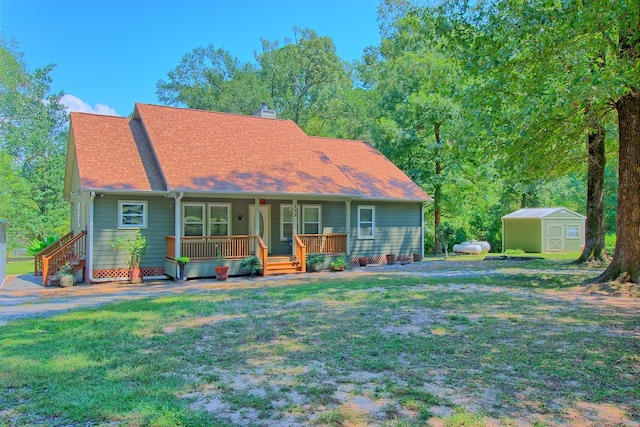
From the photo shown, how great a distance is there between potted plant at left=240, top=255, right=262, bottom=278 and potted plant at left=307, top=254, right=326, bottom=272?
1.89 meters

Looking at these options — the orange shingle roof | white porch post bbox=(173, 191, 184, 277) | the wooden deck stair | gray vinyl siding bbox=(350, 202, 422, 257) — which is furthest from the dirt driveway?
the orange shingle roof

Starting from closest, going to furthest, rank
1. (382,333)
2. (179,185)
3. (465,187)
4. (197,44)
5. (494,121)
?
(382,333), (494,121), (179,185), (465,187), (197,44)

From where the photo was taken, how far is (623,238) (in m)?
10.9

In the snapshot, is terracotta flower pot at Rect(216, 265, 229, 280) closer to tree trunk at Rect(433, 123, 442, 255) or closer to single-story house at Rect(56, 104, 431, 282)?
single-story house at Rect(56, 104, 431, 282)

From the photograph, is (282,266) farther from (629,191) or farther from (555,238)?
(555,238)

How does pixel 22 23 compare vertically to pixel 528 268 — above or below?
above

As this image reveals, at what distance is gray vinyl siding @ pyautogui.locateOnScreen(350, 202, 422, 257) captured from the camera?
18406 millimetres

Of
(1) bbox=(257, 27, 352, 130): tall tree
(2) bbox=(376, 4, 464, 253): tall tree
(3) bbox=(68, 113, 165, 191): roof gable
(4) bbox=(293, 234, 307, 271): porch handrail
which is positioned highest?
(1) bbox=(257, 27, 352, 130): tall tree

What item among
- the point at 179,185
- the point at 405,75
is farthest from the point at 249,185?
the point at 405,75

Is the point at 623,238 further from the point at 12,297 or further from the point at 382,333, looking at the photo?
the point at 12,297

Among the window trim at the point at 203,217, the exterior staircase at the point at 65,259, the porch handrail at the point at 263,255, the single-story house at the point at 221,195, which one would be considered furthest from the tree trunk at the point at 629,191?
the exterior staircase at the point at 65,259

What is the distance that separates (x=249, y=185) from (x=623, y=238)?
34.2 feet

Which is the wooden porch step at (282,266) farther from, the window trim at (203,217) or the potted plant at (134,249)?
the potted plant at (134,249)

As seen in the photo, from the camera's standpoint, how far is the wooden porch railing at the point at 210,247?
1412cm
